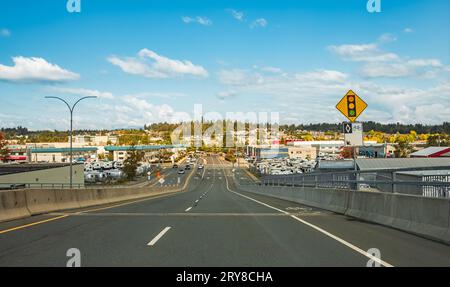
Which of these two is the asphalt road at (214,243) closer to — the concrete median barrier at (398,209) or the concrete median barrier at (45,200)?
the concrete median barrier at (398,209)

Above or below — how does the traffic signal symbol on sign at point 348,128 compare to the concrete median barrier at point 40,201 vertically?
above

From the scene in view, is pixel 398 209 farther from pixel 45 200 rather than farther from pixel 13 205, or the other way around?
pixel 45 200

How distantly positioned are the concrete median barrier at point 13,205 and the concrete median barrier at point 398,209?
11.1 m

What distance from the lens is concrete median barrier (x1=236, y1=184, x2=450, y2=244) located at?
32.0 ft

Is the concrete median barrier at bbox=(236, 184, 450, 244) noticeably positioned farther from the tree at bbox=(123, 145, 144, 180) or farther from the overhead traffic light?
the tree at bbox=(123, 145, 144, 180)

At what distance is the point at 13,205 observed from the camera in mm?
14656

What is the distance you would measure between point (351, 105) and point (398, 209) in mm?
6106

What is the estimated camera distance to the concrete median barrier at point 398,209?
977 centimetres

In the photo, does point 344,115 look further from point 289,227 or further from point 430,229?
point 430,229

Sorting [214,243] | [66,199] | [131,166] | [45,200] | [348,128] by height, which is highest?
[348,128]

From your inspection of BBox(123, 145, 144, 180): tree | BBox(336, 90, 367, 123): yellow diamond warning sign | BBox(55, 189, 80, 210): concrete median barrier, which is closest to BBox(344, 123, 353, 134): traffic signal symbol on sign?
BBox(336, 90, 367, 123): yellow diamond warning sign

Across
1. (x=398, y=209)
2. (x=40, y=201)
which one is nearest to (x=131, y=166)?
(x=40, y=201)

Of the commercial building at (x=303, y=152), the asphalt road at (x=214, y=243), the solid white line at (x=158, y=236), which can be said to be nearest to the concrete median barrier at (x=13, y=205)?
the asphalt road at (x=214, y=243)

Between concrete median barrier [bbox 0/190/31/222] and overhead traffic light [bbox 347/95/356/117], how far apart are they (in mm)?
12104
